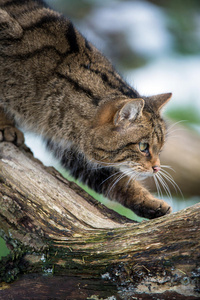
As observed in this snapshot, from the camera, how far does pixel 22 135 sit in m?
2.60

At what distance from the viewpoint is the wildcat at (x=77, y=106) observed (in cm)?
233

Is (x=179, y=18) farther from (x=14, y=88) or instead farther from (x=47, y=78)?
(x=14, y=88)

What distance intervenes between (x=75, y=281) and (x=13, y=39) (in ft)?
5.59

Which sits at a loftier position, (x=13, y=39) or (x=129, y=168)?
(x=13, y=39)

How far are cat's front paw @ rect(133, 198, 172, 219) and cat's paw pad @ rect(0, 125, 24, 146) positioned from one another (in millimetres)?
963

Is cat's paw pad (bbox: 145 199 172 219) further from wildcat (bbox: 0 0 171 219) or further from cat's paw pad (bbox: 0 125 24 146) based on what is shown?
cat's paw pad (bbox: 0 125 24 146)

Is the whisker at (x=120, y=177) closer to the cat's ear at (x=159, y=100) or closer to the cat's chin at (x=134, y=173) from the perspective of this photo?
the cat's chin at (x=134, y=173)

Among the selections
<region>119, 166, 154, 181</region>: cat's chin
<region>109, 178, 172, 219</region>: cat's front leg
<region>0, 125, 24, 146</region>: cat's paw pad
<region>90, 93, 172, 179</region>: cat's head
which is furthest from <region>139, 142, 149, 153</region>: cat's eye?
<region>0, 125, 24, 146</region>: cat's paw pad

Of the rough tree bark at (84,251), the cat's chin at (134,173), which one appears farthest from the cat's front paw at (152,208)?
the rough tree bark at (84,251)

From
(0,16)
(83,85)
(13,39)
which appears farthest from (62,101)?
(0,16)

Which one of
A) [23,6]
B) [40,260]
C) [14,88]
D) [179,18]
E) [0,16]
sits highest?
[179,18]

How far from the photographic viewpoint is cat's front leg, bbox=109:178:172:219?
2.37 metres

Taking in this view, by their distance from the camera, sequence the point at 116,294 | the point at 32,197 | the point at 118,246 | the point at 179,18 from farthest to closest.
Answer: the point at 179,18, the point at 32,197, the point at 118,246, the point at 116,294

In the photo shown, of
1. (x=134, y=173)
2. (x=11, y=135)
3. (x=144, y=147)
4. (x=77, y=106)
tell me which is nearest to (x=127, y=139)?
(x=144, y=147)
